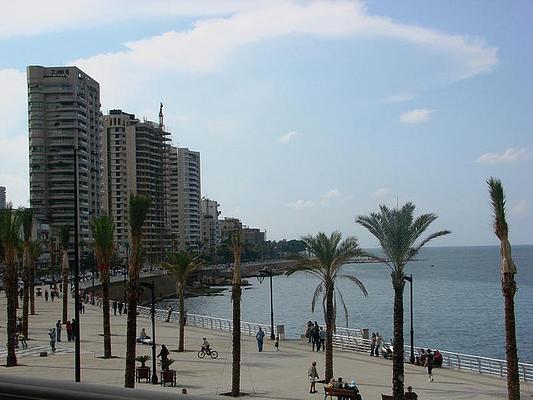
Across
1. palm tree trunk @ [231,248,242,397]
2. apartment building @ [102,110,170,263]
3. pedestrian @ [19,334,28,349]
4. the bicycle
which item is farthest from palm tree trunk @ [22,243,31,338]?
apartment building @ [102,110,170,263]

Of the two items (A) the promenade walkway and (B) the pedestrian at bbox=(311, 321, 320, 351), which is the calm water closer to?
→ (B) the pedestrian at bbox=(311, 321, 320, 351)

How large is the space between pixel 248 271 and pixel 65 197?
66.2 metres

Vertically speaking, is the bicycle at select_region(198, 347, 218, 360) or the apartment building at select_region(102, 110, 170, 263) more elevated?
the apartment building at select_region(102, 110, 170, 263)

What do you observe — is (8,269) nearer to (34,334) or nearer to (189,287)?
(34,334)

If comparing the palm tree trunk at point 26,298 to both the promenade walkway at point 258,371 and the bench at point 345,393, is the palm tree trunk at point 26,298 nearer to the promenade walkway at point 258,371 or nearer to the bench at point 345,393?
the promenade walkway at point 258,371

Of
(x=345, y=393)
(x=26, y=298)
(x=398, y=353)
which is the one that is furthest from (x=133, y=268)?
(x=26, y=298)

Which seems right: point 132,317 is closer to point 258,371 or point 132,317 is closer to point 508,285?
point 258,371

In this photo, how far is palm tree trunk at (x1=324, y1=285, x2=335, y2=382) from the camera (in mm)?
25812

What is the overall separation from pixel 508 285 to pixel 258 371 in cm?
1180

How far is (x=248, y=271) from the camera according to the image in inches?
7608

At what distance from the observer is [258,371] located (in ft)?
92.6

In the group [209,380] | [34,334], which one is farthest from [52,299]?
[209,380]

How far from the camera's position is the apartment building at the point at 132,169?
179 m

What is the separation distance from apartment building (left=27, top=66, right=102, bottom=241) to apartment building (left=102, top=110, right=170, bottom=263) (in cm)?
2984
